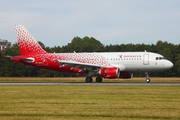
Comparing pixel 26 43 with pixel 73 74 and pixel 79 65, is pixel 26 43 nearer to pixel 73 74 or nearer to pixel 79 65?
pixel 79 65

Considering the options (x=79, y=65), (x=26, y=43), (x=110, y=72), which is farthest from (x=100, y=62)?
(x=26, y=43)

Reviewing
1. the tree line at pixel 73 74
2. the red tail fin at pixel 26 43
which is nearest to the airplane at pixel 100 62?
the red tail fin at pixel 26 43

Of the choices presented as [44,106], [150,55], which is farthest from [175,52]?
[44,106]

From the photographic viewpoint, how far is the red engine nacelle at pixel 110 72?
4801 cm

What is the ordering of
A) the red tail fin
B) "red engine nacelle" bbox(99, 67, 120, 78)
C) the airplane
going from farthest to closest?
the red tail fin → the airplane → "red engine nacelle" bbox(99, 67, 120, 78)

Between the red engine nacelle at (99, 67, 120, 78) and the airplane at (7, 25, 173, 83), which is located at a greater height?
the airplane at (7, 25, 173, 83)

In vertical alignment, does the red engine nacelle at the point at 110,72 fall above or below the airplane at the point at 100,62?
below

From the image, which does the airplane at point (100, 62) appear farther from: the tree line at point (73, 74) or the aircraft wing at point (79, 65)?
the tree line at point (73, 74)

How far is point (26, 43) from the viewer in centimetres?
5609

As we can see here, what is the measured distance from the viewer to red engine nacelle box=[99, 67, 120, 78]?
48.0 metres

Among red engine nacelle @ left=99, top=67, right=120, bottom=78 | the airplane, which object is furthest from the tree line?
red engine nacelle @ left=99, top=67, right=120, bottom=78

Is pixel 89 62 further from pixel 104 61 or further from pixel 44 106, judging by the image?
pixel 44 106

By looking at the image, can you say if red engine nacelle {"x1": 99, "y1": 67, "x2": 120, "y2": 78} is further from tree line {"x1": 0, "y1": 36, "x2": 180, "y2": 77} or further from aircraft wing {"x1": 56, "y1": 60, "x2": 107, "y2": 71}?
tree line {"x1": 0, "y1": 36, "x2": 180, "y2": 77}

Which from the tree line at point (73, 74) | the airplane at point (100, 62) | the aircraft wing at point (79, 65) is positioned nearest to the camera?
the airplane at point (100, 62)
